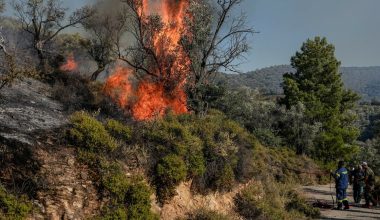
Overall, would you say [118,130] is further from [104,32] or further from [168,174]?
[104,32]

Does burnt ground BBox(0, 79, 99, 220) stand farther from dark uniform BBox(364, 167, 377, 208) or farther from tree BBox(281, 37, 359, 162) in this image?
tree BBox(281, 37, 359, 162)

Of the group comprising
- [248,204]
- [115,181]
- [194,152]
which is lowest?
[248,204]

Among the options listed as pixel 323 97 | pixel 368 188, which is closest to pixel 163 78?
pixel 368 188

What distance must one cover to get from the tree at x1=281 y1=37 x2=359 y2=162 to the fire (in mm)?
21077

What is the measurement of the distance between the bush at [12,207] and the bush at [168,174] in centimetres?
389

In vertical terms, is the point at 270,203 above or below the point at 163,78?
below

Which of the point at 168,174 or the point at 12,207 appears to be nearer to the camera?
the point at 12,207

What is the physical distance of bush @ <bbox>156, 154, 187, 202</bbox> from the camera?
11.8m

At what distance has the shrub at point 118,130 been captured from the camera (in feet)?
39.2

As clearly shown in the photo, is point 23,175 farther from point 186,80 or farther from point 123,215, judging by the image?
point 186,80

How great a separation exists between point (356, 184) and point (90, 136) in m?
13.5

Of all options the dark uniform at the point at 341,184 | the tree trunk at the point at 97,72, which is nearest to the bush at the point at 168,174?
the dark uniform at the point at 341,184

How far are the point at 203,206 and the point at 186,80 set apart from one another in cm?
1070

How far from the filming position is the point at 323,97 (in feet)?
154
